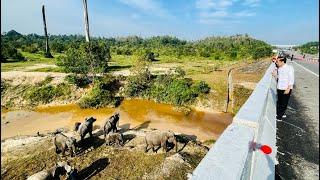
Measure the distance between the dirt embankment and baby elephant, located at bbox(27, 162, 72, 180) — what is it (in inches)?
29.8

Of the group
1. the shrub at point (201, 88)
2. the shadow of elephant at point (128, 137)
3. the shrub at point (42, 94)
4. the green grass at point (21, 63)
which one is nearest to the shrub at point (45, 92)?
the shrub at point (42, 94)

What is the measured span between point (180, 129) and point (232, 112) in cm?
413

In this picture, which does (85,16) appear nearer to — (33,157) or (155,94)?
(155,94)

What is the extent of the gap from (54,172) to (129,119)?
8907mm

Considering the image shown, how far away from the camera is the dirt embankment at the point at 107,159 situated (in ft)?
29.5

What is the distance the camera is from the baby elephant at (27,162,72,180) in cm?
809

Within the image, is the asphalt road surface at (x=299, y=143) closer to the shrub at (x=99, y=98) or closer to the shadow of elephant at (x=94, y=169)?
the shadow of elephant at (x=94, y=169)

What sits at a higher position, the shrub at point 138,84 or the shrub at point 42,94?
the shrub at point 138,84

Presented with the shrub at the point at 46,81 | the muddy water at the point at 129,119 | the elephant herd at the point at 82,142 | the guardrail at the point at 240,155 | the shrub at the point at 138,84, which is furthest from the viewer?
the shrub at the point at 46,81

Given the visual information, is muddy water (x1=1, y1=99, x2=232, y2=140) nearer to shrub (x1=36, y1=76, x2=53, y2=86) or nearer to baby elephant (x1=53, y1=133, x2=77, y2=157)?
shrub (x1=36, y1=76, x2=53, y2=86)

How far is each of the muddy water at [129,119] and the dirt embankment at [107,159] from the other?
135 inches

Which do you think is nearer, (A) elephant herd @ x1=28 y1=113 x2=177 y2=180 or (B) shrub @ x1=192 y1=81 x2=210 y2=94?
(A) elephant herd @ x1=28 y1=113 x2=177 y2=180

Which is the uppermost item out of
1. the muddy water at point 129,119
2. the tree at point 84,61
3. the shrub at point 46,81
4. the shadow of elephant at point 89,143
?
the tree at point 84,61

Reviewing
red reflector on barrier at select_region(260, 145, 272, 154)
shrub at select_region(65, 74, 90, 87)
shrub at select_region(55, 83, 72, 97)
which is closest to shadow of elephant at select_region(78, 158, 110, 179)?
red reflector on barrier at select_region(260, 145, 272, 154)
